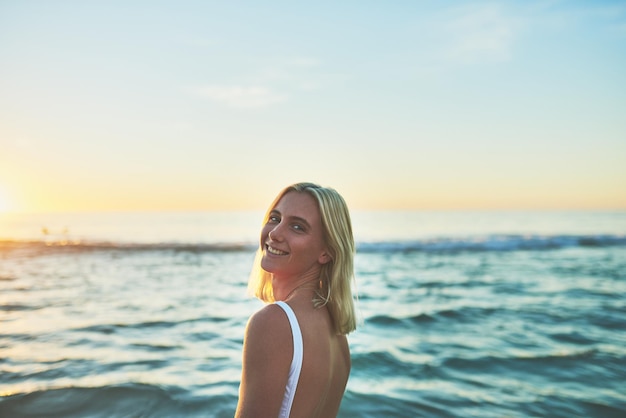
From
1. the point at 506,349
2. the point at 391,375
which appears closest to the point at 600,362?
the point at 506,349

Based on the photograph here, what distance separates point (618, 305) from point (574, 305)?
883 millimetres

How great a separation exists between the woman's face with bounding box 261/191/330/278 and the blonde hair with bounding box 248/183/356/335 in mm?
41

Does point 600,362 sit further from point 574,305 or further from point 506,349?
point 574,305

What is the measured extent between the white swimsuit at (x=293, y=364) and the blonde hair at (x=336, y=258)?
29cm

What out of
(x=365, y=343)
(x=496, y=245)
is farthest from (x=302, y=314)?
(x=496, y=245)

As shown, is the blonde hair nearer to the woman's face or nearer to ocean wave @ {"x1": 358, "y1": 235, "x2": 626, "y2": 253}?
the woman's face

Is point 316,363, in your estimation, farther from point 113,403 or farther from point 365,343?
point 365,343

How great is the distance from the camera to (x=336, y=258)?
272cm

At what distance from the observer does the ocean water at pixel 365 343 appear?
5016 mm

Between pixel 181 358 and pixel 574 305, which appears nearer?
pixel 181 358

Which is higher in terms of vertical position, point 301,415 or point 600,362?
point 301,415

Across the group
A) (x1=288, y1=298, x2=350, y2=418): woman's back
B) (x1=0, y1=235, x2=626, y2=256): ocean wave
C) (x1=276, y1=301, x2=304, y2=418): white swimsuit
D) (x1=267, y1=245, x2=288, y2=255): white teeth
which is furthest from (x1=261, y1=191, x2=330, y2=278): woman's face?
(x1=0, y1=235, x2=626, y2=256): ocean wave

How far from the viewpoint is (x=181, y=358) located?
20.8 feet

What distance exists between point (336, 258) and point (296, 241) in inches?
9.8
